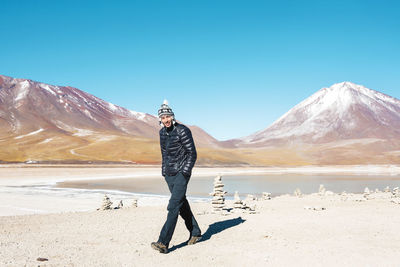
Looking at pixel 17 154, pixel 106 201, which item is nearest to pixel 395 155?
pixel 17 154

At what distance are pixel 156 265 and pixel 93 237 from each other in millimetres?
2280

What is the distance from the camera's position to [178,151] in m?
6.71

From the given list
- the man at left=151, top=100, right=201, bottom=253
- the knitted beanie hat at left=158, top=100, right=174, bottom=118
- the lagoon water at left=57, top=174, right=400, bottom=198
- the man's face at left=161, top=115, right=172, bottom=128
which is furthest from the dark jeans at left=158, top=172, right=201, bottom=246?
the lagoon water at left=57, top=174, right=400, bottom=198

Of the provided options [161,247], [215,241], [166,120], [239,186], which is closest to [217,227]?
[215,241]

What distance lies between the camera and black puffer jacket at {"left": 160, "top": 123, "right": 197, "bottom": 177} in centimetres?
662

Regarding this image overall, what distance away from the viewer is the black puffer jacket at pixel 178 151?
662 cm

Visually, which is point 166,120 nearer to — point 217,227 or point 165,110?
point 165,110

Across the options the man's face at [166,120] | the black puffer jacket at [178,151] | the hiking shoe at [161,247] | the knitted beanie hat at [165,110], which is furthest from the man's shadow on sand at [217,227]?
the knitted beanie hat at [165,110]

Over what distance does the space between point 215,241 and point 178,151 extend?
6.24 ft

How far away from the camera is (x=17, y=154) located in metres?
102

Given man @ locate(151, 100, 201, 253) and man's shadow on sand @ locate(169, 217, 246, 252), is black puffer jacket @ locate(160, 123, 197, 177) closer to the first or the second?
man @ locate(151, 100, 201, 253)

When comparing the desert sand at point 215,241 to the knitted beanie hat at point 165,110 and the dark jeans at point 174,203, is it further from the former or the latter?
the knitted beanie hat at point 165,110

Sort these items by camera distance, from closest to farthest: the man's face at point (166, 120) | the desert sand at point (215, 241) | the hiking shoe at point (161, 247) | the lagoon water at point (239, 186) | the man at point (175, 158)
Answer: the desert sand at point (215, 241) → the hiking shoe at point (161, 247) → the man at point (175, 158) → the man's face at point (166, 120) → the lagoon water at point (239, 186)

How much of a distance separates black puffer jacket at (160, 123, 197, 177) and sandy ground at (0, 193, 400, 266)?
140 cm
